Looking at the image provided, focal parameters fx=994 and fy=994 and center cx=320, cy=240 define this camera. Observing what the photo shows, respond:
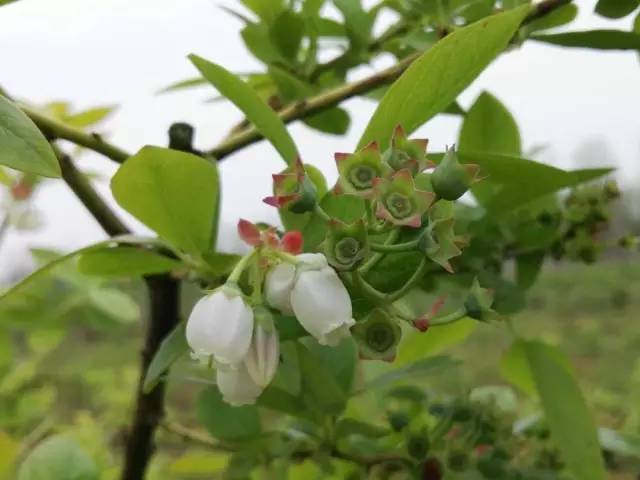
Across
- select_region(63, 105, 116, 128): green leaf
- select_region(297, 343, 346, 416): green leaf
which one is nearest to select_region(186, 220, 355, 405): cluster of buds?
select_region(297, 343, 346, 416): green leaf

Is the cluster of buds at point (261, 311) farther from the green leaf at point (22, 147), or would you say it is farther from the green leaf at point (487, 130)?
the green leaf at point (487, 130)

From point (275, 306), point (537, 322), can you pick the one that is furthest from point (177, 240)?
point (537, 322)

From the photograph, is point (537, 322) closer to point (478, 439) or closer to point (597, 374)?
point (597, 374)

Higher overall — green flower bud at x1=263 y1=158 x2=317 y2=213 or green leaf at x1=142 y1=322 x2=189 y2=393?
green flower bud at x1=263 y1=158 x2=317 y2=213

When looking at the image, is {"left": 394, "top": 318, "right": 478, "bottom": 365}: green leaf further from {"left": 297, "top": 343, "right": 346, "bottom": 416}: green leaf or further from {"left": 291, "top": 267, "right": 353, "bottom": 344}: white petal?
{"left": 291, "top": 267, "right": 353, "bottom": 344}: white petal

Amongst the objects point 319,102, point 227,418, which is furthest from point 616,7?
point 227,418

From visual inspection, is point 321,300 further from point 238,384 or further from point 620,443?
point 620,443

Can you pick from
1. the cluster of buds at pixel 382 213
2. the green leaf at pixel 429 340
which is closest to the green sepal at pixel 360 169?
the cluster of buds at pixel 382 213
